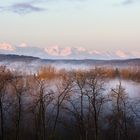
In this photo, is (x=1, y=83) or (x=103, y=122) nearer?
(x=1, y=83)

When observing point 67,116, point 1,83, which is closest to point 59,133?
point 67,116

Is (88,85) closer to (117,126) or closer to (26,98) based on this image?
(117,126)

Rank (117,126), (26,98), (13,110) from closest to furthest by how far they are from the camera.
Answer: (117,126), (13,110), (26,98)

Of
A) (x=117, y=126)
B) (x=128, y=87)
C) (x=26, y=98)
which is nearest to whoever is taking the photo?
(x=117, y=126)

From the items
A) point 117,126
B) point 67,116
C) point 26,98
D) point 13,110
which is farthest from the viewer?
point 26,98

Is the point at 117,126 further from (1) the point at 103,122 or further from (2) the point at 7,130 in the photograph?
(2) the point at 7,130

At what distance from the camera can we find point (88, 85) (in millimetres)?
79312

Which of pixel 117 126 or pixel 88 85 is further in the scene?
pixel 88 85

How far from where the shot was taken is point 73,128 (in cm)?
7894

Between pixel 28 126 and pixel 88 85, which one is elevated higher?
pixel 88 85

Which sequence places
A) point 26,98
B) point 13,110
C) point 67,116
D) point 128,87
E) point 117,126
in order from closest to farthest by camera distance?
point 117,126 < point 13,110 < point 67,116 < point 26,98 < point 128,87

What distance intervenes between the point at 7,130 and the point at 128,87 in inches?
3405

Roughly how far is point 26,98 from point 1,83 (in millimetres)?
22850

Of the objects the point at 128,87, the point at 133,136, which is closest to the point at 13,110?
the point at 133,136
